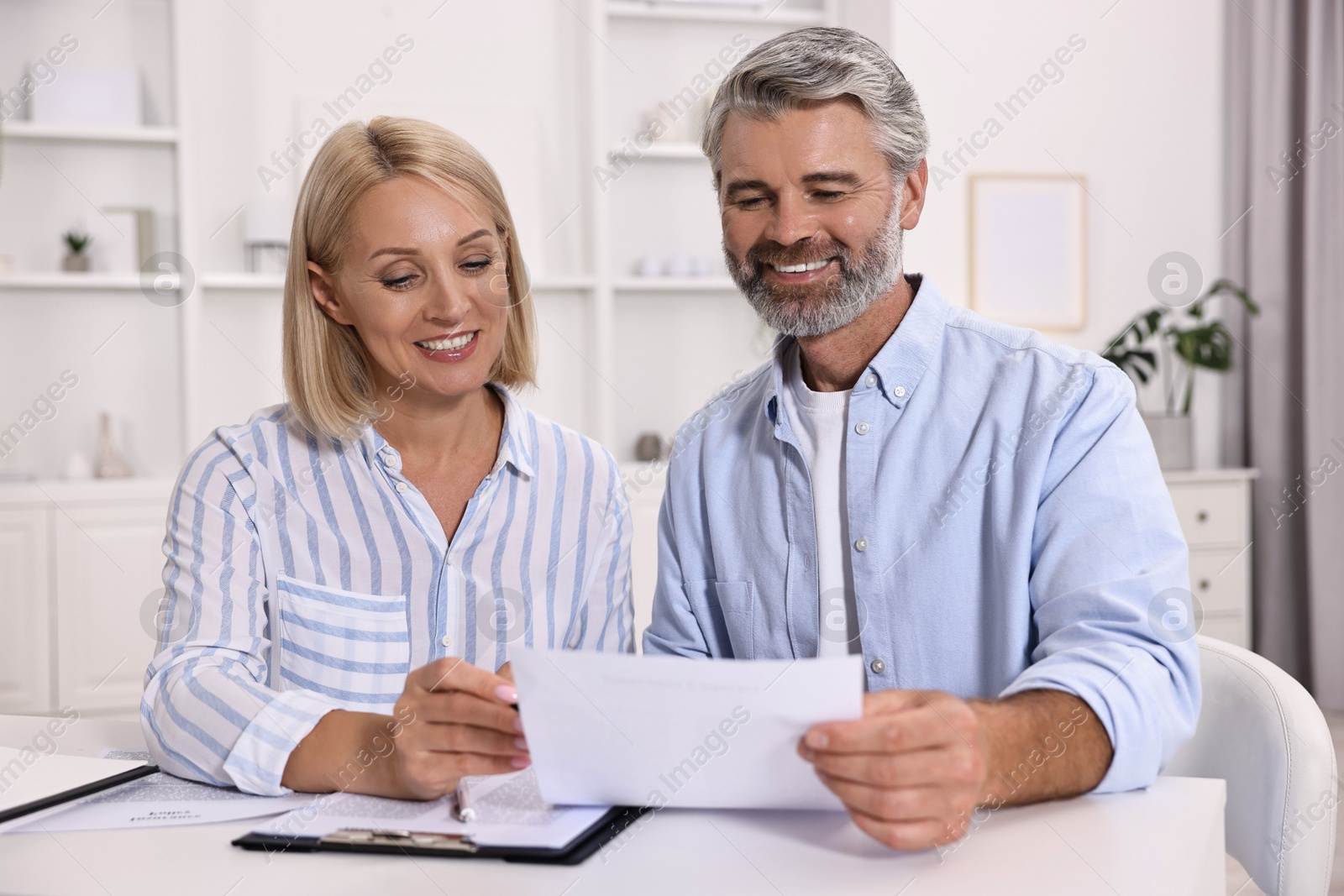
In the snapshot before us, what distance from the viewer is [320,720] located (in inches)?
46.8

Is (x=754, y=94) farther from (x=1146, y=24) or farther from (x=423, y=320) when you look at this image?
(x=1146, y=24)

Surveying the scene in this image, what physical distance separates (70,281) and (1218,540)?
410 centimetres

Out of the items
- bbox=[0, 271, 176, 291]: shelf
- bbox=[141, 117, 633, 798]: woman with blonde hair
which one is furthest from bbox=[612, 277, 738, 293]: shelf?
bbox=[141, 117, 633, 798]: woman with blonde hair

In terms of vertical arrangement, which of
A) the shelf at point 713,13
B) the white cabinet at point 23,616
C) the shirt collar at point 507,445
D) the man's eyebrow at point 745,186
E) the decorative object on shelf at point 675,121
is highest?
the shelf at point 713,13

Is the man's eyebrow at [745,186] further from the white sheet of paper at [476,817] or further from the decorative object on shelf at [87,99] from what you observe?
the decorative object on shelf at [87,99]

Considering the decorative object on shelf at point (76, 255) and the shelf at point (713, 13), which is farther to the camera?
the shelf at point (713, 13)

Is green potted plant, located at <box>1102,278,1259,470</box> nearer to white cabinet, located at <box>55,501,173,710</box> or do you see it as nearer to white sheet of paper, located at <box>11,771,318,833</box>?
white cabinet, located at <box>55,501,173,710</box>

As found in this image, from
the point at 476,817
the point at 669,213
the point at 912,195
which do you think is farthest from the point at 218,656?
the point at 669,213

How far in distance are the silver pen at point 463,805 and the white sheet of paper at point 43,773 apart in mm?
364

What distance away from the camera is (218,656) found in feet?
4.38

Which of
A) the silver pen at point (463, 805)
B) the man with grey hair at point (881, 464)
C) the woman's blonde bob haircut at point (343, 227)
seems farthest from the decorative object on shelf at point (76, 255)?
the silver pen at point (463, 805)

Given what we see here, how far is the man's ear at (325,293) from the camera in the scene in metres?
1.66

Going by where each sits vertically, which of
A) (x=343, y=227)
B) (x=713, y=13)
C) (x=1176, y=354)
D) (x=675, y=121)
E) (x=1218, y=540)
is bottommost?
(x=1218, y=540)

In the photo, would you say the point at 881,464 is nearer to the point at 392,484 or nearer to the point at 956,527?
the point at 956,527
